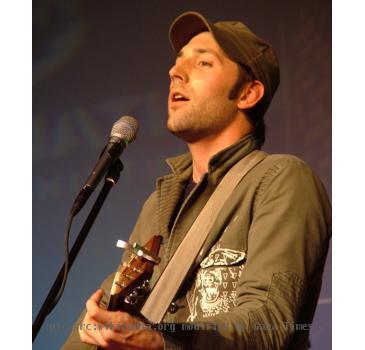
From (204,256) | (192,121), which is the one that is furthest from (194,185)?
(204,256)

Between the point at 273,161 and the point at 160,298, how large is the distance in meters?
0.39

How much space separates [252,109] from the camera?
168cm

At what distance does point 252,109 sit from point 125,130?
37 centimetres

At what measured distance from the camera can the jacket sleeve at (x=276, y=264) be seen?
1236 mm

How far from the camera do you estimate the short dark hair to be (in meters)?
1.67

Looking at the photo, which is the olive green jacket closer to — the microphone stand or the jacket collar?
the jacket collar

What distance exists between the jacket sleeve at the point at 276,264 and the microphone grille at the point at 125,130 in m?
0.29

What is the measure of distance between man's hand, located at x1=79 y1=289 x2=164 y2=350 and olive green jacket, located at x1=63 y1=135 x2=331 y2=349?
45 mm

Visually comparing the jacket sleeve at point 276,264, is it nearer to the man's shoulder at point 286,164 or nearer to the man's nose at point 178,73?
the man's shoulder at point 286,164

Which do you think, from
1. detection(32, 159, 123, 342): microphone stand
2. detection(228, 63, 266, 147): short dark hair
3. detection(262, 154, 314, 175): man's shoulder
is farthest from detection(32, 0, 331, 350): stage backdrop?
detection(32, 159, 123, 342): microphone stand

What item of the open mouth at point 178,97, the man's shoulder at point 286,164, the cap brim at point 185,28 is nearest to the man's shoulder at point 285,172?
the man's shoulder at point 286,164

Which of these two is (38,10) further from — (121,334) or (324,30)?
(121,334)

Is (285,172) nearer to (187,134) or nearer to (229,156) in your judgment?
(229,156)

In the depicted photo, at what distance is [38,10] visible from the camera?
1.86 meters
